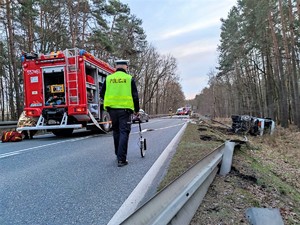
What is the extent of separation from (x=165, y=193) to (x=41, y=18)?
85.3 ft

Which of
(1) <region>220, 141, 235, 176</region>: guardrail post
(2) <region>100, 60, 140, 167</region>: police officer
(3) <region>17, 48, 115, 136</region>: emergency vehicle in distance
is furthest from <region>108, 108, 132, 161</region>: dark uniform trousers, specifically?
(3) <region>17, 48, 115, 136</region>: emergency vehicle in distance

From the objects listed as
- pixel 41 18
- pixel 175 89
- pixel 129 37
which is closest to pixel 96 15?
pixel 41 18

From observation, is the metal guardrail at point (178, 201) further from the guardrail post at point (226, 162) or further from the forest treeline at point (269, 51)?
the forest treeline at point (269, 51)

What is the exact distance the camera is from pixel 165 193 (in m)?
2.29

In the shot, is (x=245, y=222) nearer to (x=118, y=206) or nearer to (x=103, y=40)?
(x=118, y=206)

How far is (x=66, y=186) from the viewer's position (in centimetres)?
379

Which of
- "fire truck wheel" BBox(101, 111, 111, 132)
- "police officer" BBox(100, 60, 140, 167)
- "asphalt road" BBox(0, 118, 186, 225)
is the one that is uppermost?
"police officer" BBox(100, 60, 140, 167)

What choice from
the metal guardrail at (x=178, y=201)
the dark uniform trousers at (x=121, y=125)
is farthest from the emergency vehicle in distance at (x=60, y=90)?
the metal guardrail at (x=178, y=201)

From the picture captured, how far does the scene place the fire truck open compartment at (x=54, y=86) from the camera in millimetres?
10602

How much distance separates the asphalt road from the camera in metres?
2.81

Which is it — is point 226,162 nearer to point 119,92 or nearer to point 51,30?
point 119,92

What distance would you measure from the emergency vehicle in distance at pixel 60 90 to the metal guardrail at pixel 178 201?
7.68 metres

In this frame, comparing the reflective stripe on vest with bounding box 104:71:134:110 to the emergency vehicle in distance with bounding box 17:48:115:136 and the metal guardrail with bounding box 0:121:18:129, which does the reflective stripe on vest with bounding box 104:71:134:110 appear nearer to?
the emergency vehicle in distance with bounding box 17:48:115:136

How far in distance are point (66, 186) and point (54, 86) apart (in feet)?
25.5
